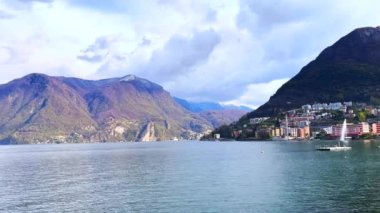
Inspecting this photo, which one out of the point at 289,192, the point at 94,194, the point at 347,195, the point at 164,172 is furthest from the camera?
the point at 164,172

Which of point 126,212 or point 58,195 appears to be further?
point 58,195

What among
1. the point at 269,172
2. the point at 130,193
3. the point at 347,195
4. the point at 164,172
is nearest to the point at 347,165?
the point at 269,172

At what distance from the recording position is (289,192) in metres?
79.5

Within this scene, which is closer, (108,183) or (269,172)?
(108,183)

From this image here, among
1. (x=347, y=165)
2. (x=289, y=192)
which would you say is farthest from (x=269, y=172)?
(x=289, y=192)

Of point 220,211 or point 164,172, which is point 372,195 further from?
point 164,172

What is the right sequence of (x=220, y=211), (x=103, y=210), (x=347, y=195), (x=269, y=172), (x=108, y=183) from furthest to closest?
(x=269, y=172), (x=108, y=183), (x=347, y=195), (x=103, y=210), (x=220, y=211)

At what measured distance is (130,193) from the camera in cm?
8544

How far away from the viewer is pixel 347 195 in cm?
7462

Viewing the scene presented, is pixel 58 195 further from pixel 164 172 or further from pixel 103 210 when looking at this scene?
pixel 164 172

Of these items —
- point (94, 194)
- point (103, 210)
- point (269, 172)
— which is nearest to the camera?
point (103, 210)

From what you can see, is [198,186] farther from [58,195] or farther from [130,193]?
[58,195]

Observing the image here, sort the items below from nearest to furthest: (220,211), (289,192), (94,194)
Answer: (220,211) < (289,192) < (94,194)

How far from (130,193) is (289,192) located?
25469 millimetres
